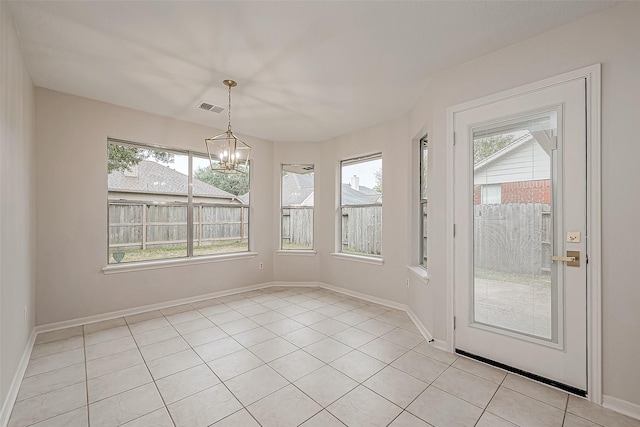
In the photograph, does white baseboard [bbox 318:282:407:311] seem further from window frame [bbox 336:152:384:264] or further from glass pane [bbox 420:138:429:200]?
glass pane [bbox 420:138:429:200]

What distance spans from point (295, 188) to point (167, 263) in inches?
101

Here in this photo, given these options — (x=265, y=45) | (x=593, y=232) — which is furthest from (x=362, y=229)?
(x=265, y=45)

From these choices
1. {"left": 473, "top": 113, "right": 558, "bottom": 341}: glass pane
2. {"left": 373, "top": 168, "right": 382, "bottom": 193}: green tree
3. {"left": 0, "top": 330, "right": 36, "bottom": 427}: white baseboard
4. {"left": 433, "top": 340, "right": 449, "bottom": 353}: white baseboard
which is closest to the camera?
{"left": 0, "top": 330, "right": 36, "bottom": 427}: white baseboard

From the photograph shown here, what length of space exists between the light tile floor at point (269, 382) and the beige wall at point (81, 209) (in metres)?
0.38

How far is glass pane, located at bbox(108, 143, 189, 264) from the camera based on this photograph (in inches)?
150

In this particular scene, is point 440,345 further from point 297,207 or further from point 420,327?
point 297,207

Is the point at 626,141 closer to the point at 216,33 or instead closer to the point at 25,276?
the point at 216,33

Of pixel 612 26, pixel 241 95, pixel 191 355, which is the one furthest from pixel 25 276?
pixel 612 26

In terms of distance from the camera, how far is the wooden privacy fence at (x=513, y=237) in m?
2.26

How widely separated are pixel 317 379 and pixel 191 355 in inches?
50.0

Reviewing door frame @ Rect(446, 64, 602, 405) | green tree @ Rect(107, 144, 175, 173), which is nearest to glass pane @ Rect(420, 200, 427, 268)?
door frame @ Rect(446, 64, 602, 405)

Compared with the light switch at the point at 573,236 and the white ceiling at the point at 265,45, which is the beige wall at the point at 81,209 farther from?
the light switch at the point at 573,236

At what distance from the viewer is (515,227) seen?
94.1 inches

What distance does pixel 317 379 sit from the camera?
2289 mm
